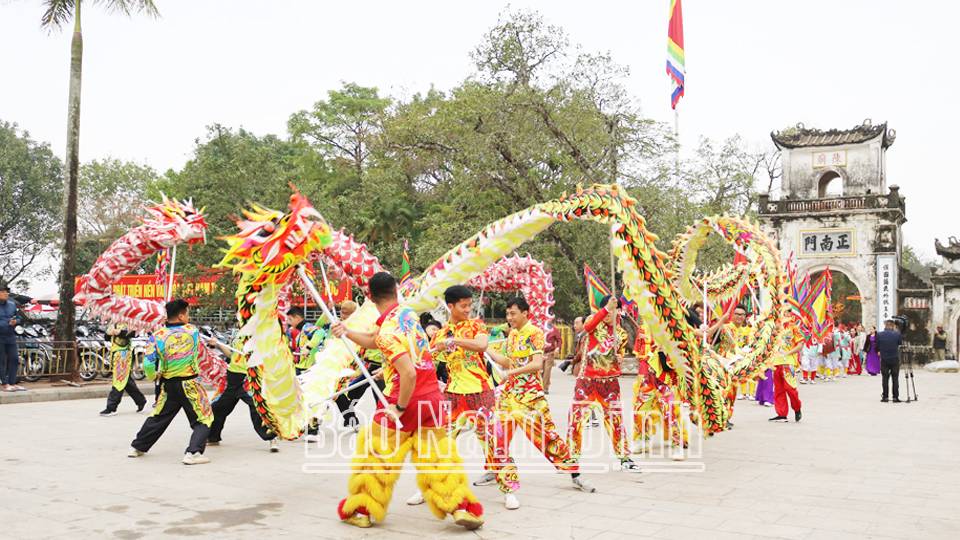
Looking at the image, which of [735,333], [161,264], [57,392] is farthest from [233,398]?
[735,333]

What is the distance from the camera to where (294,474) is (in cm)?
618

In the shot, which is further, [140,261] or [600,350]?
[140,261]

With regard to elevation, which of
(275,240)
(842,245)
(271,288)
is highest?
(842,245)

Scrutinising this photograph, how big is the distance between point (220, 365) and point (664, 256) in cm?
482

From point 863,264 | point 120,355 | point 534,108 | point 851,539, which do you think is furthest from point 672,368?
point 863,264

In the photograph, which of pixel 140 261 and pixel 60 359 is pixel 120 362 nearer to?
pixel 140 261

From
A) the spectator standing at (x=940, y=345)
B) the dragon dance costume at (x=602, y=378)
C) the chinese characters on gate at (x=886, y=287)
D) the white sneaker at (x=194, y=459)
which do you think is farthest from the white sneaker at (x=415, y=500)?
the chinese characters on gate at (x=886, y=287)

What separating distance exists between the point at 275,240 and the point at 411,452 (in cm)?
162

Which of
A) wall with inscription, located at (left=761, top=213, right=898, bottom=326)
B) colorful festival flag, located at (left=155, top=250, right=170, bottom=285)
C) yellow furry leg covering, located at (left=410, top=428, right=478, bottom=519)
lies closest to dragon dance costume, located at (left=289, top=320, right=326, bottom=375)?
colorful festival flag, located at (left=155, top=250, right=170, bottom=285)

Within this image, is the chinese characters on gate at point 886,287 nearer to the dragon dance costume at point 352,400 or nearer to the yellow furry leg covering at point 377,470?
the dragon dance costume at point 352,400

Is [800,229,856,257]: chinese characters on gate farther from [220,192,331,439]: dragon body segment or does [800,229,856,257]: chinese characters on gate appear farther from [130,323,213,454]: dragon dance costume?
[220,192,331,439]: dragon body segment

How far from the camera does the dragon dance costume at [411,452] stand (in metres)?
4.39

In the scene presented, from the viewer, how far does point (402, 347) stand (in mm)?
4359

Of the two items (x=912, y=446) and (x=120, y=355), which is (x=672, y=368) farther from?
(x=120, y=355)
